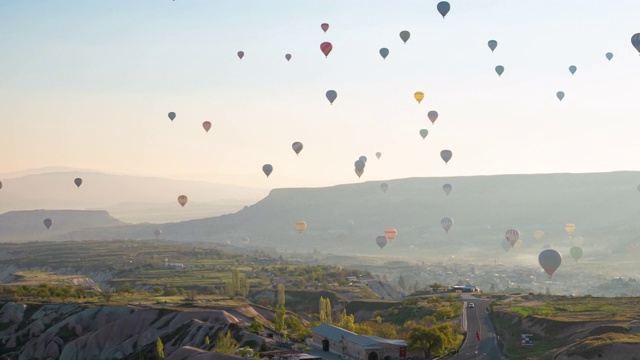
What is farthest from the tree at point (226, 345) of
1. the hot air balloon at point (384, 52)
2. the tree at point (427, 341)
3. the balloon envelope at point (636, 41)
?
the balloon envelope at point (636, 41)

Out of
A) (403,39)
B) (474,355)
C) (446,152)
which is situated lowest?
(474,355)

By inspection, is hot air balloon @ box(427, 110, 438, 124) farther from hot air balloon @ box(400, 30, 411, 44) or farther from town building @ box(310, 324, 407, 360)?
town building @ box(310, 324, 407, 360)

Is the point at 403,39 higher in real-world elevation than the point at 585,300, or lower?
higher

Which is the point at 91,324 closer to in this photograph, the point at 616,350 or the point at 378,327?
the point at 378,327

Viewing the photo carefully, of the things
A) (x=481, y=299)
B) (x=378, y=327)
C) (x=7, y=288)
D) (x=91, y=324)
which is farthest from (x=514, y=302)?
(x=7, y=288)

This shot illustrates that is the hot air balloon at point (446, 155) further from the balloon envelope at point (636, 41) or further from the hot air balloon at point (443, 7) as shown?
the balloon envelope at point (636, 41)

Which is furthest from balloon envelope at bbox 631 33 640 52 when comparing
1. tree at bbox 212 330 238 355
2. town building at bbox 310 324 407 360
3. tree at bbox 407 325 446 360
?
tree at bbox 212 330 238 355

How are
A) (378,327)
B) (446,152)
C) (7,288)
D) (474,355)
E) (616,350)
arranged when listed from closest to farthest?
(616,350)
(474,355)
(378,327)
(7,288)
(446,152)

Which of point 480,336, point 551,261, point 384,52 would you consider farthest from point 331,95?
point 480,336
